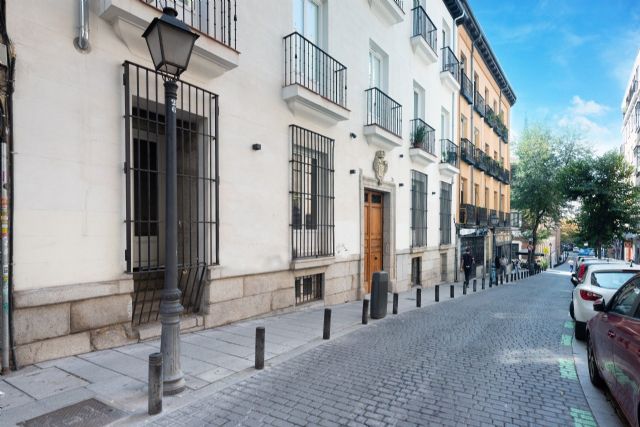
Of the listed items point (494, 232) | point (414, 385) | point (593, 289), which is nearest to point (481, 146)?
point (494, 232)

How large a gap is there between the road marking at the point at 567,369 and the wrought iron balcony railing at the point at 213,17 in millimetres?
7099

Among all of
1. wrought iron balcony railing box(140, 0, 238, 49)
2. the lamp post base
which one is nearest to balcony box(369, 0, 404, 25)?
wrought iron balcony railing box(140, 0, 238, 49)

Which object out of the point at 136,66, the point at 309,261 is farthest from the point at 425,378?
the point at 136,66

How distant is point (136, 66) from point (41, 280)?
313cm

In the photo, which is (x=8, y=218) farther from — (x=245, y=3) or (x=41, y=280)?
(x=245, y=3)

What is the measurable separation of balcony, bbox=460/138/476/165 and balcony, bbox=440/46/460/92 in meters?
2.76

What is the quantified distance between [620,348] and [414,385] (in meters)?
2.09

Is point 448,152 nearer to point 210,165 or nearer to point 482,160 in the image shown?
point 482,160

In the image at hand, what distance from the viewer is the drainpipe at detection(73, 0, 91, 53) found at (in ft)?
16.4

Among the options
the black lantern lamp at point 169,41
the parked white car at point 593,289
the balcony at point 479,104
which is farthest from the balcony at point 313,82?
the balcony at point 479,104

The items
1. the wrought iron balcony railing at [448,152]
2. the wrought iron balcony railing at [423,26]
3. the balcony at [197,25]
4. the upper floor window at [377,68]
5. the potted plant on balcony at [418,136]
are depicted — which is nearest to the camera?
the balcony at [197,25]

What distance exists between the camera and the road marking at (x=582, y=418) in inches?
146

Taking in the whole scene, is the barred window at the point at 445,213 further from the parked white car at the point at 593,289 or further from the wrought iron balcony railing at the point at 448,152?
the parked white car at the point at 593,289

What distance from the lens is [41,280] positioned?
4.62m
